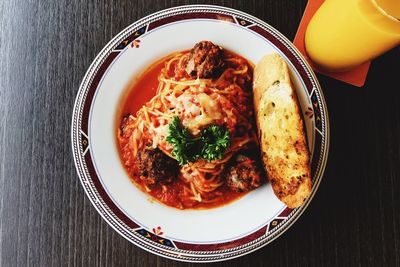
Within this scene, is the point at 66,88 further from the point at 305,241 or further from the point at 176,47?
the point at 305,241

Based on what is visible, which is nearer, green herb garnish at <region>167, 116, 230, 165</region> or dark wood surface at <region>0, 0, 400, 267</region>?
green herb garnish at <region>167, 116, 230, 165</region>

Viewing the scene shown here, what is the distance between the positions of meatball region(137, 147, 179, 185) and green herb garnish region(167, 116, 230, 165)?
0.13 meters

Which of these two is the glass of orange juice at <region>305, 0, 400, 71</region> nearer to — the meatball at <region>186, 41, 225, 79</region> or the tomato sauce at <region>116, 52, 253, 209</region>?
the meatball at <region>186, 41, 225, 79</region>

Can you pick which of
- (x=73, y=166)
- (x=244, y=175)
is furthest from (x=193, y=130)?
(x=73, y=166)

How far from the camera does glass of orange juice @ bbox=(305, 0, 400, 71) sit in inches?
105

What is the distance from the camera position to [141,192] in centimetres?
322

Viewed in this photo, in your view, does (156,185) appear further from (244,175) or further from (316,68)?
(316,68)

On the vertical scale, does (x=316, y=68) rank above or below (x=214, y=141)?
above

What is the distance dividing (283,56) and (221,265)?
5.36 feet

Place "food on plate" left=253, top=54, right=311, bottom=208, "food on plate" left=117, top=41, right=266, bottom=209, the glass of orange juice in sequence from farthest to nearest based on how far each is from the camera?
1. "food on plate" left=117, top=41, right=266, bottom=209
2. "food on plate" left=253, top=54, right=311, bottom=208
3. the glass of orange juice

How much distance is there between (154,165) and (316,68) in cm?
145

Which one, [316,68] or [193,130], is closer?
[193,130]

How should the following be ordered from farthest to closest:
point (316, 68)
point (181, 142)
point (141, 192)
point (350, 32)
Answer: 1. point (316, 68)
2. point (141, 192)
3. point (181, 142)
4. point (350, 32)

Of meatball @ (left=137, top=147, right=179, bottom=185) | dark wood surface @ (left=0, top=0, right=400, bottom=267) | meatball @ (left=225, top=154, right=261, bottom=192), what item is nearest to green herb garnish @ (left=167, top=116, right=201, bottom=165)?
meatball @ (left=137, top=147, right=179, bottom=185)
